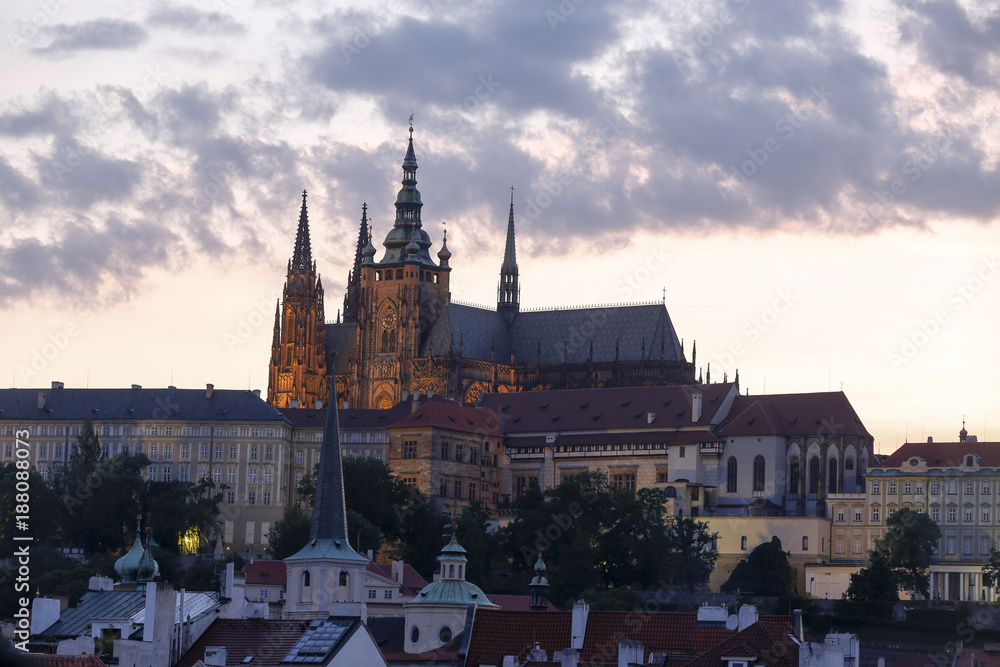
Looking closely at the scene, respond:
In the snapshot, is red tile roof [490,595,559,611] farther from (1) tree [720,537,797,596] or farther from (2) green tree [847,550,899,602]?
(1) tree [720,537,797,596]

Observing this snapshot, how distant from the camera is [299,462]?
18950 cm

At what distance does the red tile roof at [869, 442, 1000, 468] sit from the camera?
536 feet

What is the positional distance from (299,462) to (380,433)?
23.5 ft

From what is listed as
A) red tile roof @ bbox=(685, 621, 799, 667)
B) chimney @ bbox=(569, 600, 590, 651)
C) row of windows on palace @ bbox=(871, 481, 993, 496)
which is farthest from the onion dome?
row of windows on palace @ bbox=(871, 481, 993, 496)

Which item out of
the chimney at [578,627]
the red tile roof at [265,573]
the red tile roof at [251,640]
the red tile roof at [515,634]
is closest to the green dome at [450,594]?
the red tile roof at [515,634]

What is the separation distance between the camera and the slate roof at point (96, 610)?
81.2m

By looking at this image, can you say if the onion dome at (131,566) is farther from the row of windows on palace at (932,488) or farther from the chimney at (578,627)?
the row of windows on palace at (932,488)

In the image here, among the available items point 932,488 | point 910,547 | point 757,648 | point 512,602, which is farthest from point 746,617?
point 932,488

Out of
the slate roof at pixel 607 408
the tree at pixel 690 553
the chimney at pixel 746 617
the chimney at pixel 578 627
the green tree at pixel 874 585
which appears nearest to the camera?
the chimney at pixel 746 617

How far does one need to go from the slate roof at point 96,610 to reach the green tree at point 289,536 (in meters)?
67.7

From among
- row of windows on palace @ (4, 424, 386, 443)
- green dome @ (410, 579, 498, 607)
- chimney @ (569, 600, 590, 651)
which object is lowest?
chimney @ (569, 600, 590, 651)

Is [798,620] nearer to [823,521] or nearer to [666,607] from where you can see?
[666,607]

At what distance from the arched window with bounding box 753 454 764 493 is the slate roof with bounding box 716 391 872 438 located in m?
2.06

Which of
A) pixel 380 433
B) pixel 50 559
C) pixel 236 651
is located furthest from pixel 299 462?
pixel 236 651
